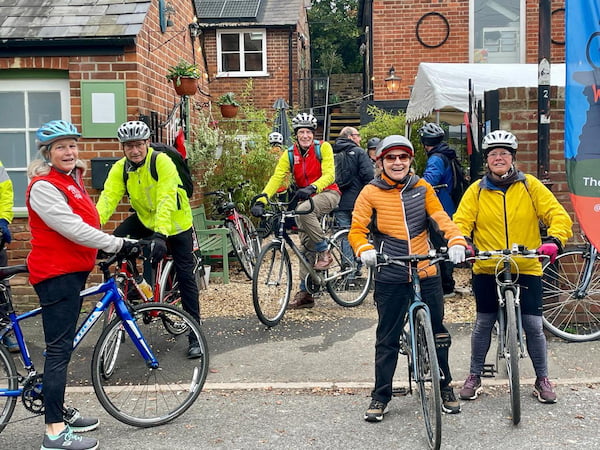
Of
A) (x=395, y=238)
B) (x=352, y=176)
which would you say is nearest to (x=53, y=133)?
(x=395, y=238)

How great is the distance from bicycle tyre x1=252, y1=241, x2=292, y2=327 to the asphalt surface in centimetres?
41

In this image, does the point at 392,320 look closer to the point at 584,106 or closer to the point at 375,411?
the point at 375,411

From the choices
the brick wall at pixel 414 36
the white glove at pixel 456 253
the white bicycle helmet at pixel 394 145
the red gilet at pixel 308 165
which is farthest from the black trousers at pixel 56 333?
the brick wall at pixel 414 36

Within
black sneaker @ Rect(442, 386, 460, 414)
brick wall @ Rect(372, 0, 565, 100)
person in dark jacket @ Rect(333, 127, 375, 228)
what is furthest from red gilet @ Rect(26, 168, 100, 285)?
brick wall @ Rect(372, 0, 565, 100)

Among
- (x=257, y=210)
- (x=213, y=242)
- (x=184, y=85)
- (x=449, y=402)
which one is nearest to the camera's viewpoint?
(x=449, y=402)

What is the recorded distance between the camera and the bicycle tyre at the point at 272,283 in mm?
6523

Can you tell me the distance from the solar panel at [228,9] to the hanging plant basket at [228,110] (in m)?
11.7

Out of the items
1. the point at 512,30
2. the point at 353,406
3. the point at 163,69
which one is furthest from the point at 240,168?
the point at 512,30

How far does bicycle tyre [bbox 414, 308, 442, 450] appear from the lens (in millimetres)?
3863

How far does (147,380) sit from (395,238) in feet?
6.44

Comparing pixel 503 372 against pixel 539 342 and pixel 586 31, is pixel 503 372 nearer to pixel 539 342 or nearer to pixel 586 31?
pixel 539 342

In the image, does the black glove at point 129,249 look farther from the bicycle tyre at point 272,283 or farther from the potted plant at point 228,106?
the potted plant at point 228,106

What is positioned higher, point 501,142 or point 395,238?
point 501,142

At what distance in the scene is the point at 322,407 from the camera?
4.71 metres
